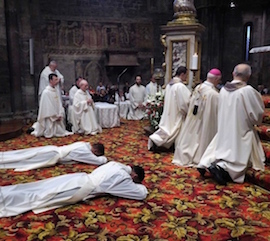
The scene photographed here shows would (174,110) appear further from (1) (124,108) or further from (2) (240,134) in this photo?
(1) (124,108)

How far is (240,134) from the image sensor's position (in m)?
4.52

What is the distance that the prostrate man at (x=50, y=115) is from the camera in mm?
8133

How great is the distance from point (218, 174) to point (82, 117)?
4.93 meters

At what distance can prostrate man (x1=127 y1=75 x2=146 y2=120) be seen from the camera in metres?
11.3

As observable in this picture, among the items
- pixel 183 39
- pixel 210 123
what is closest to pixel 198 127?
pixel 210 123

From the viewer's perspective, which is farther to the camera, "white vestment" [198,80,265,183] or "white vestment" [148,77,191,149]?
"white vestment" [148,77,191,149]

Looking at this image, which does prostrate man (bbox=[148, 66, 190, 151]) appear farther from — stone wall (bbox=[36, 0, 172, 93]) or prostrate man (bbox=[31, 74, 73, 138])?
stone wall (bbox=[36, 0, 172, 93])

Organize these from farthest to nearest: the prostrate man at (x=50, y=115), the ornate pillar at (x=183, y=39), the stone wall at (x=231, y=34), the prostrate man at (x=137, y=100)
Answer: the stone wall at (x=231, y=34), the prostrate man at (x=137, y=100), the prostrate man at (x=50, y=115), the ornate pillar at (x=183, y=39)

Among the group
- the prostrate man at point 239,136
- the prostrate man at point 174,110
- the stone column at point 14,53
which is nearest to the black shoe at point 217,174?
the prostrate man at point 239,136

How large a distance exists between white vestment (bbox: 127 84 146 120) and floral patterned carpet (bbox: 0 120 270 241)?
21.1 ft

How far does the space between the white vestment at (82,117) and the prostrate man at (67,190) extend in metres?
4.62

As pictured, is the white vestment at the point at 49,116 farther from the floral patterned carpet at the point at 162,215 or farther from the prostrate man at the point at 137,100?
the prostrate man at the point at 137,100

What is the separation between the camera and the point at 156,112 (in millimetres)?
7461

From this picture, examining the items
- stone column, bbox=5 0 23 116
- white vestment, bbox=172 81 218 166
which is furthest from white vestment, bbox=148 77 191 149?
stone column, bbox=5 0 23 116
